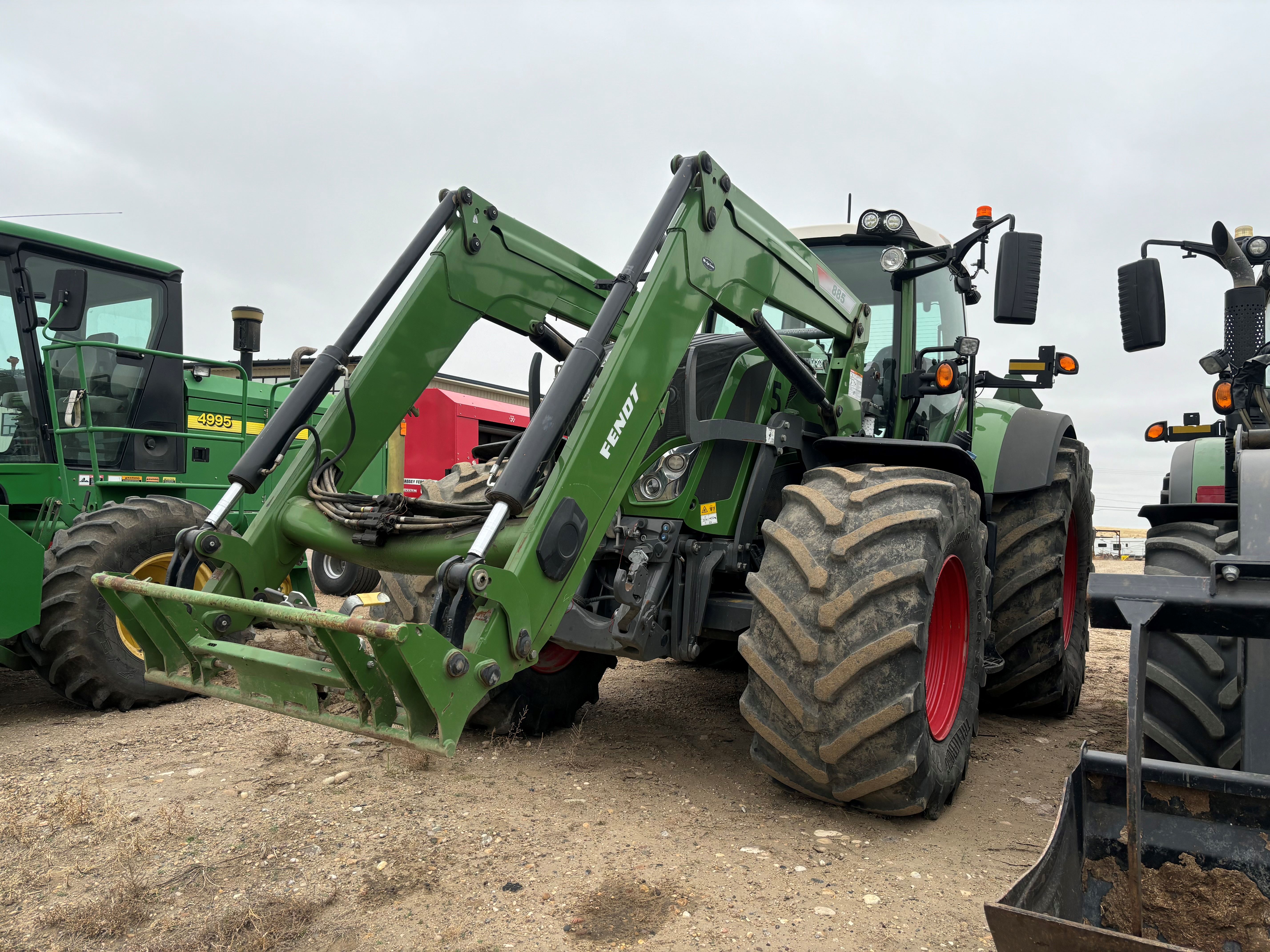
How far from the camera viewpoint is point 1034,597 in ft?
16.1

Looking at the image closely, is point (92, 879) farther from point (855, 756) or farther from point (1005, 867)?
point (1005, 867)

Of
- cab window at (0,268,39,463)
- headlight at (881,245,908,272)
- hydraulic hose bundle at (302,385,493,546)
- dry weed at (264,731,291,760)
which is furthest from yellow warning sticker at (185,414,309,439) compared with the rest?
headlight at (881,245,908,272)

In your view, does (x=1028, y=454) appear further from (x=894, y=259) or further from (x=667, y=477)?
(x=667, y=477)

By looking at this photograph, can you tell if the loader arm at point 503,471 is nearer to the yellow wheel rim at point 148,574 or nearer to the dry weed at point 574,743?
the dry weed at point 574,743

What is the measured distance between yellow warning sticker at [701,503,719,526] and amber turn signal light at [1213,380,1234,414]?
264 centimetres

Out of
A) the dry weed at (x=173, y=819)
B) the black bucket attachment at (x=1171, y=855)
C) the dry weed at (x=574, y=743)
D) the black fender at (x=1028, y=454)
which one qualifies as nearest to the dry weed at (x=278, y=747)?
the dry weed at (x=173, y=819)

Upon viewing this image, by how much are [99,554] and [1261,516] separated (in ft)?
18.4

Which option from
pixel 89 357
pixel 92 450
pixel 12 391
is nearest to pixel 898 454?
pixel 92 450

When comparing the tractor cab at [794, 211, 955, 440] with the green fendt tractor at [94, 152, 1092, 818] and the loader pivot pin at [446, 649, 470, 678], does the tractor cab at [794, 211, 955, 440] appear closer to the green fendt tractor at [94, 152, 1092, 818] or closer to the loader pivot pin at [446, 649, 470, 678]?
the green fendt tractor at [94, 152, 1092, 818]

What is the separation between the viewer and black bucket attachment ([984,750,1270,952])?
2324 mm

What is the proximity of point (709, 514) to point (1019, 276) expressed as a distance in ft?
5.78

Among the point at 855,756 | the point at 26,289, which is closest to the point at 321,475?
the point at 855,756

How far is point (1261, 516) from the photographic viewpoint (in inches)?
105

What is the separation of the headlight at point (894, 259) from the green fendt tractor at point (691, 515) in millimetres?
15
